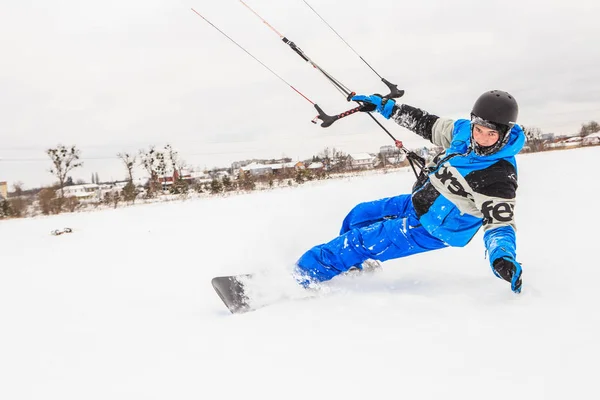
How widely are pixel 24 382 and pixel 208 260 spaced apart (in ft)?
8.07

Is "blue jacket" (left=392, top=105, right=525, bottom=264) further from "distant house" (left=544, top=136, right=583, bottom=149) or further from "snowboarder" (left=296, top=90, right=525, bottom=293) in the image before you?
"distant house" (left=544, top=136, right=583, bottom=149)

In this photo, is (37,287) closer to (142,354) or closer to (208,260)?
(208,260)

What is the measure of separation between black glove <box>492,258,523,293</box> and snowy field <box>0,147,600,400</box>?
106mm

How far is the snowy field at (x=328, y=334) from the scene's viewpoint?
1.49 metres

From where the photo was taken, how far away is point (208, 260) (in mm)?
4148

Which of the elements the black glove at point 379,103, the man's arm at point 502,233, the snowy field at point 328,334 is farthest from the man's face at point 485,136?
the black glove at point 379,103

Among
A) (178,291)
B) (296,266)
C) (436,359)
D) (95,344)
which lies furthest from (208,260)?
(436,359)

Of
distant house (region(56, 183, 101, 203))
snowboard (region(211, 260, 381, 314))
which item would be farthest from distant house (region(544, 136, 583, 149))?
snowboard (region(211, 260, 381, 314))

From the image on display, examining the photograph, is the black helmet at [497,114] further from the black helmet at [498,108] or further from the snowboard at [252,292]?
the snowboard at [252,292]

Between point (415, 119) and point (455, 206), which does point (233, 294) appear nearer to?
point (455, 206)

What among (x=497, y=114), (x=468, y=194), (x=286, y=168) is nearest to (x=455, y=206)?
(x=468, y=194)

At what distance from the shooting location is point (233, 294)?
255 cm

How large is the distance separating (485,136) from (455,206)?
0.49m

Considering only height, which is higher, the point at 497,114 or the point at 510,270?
the point at 497,114
